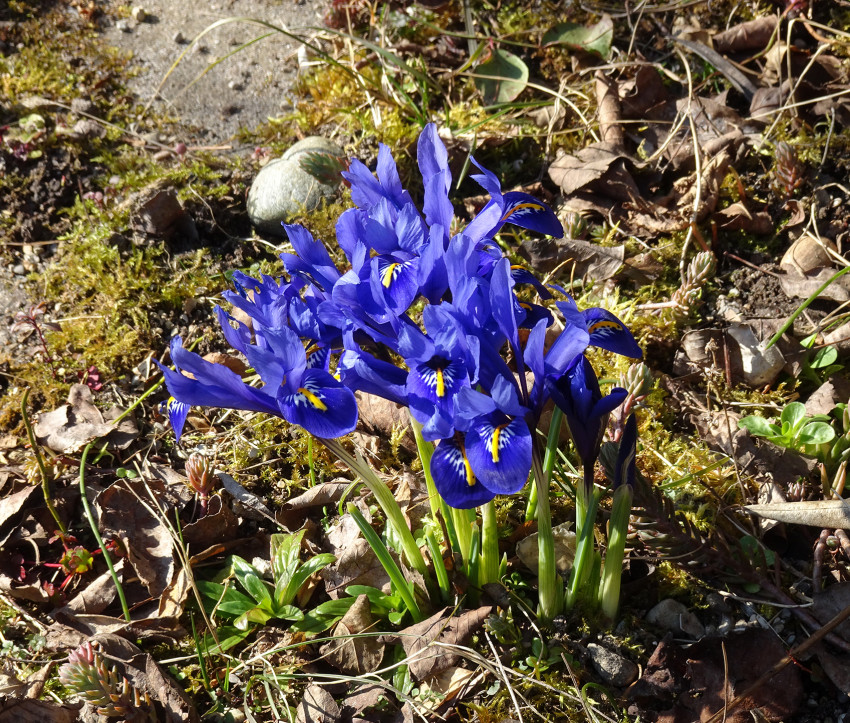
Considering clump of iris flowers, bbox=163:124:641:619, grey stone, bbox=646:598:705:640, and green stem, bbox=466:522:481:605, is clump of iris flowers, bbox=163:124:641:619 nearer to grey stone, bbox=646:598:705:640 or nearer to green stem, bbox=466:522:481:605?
green stem, bbox=466:522:481:605

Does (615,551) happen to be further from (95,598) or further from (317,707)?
(95,598)

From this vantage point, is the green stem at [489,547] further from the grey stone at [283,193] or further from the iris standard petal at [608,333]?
the grey stone at [283,193]

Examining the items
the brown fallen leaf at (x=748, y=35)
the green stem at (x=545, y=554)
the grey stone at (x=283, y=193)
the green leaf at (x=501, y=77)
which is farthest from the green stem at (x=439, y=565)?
the brown fallen leaf at (x=748, y=35)

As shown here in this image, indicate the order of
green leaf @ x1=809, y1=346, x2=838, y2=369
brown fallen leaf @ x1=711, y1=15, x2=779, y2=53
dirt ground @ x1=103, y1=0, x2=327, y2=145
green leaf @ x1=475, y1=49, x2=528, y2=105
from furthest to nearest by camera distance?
1. dirt ground @ x1=103, y1=0, x2=327, y2=145
2. green leaf @ x1=475, y1=49, x2=528, y2=105
3. brown fallen leaf @ x1=711, y1=15, x2=779, y2=53
4. green leaf @ x1=809, y1=346, x2=838, y2=369

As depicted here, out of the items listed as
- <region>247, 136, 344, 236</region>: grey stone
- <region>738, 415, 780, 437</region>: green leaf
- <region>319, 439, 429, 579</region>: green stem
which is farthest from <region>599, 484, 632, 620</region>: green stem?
<region>247, 136, 344, 236</region>: grey stone

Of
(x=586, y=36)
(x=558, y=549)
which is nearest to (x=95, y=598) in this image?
(x=558, y=549)

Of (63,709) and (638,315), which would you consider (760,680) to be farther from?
(63,709)
